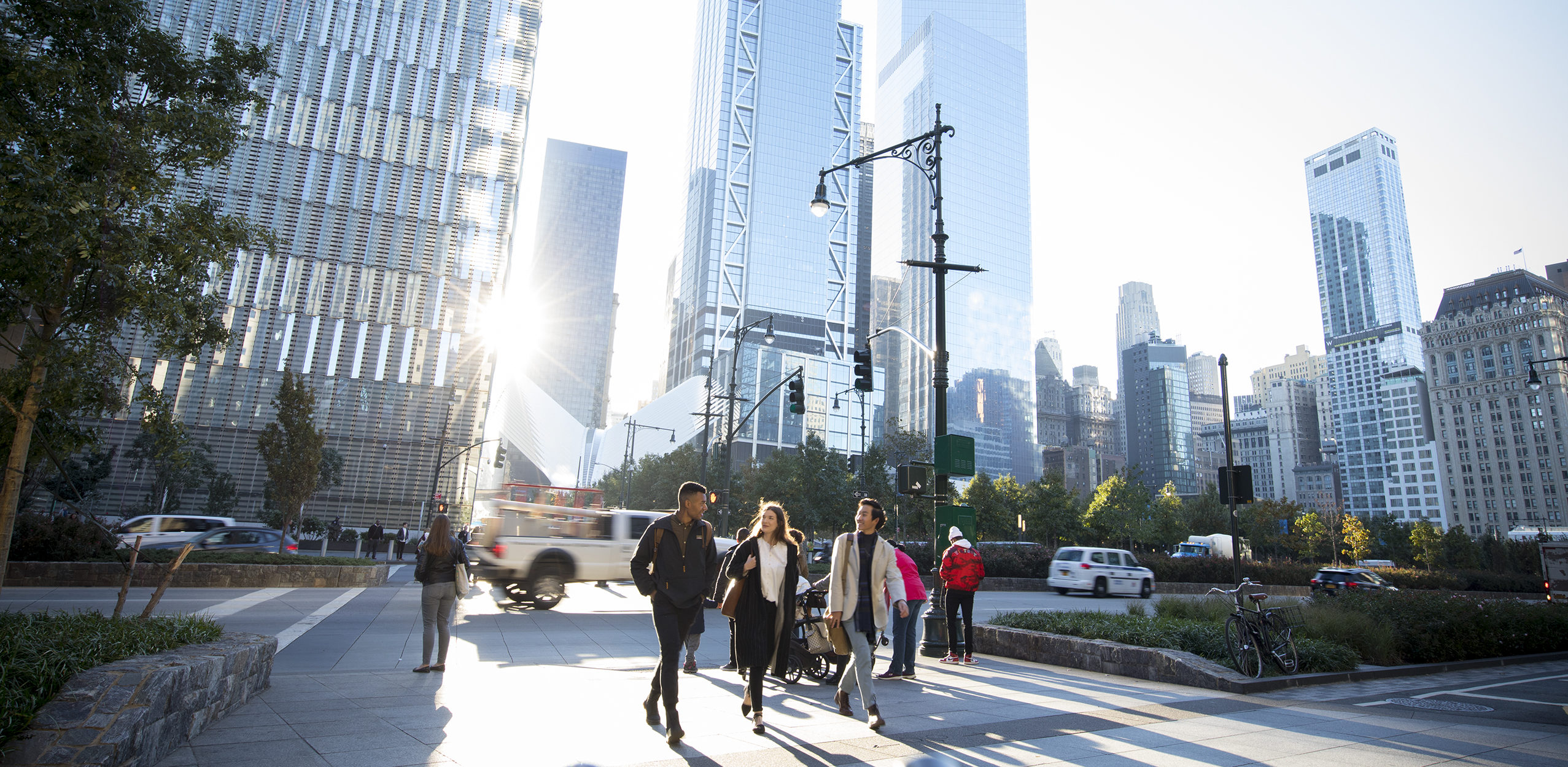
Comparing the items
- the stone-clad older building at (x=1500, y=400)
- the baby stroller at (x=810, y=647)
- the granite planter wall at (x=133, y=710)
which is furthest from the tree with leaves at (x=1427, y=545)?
the granite planter wall at (x=133, y=710)

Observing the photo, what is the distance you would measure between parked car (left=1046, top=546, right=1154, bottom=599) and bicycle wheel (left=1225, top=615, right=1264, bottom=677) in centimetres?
1674

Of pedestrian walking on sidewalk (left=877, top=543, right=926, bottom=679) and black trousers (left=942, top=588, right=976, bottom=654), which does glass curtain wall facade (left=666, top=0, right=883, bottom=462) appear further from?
pedestrian walking on sidewalk (left=877, top=543, right=926, bottom=679)

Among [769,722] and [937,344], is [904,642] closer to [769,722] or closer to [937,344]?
[769,722]

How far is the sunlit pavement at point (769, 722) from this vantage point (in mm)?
4836

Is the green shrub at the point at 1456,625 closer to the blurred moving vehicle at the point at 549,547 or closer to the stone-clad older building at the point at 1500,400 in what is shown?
the blurred moving vehicle at the point at 549,547

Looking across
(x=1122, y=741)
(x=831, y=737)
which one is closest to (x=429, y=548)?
(x=831, y=737)

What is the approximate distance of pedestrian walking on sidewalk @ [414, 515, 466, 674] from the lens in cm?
781

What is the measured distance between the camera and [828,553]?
98.6 ft

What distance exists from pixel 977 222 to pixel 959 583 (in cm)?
13600

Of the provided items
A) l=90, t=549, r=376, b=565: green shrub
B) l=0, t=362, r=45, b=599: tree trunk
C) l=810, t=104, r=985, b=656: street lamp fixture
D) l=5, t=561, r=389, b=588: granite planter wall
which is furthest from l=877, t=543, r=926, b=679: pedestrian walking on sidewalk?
l=90, t=549, r=376, b=565: green shrub

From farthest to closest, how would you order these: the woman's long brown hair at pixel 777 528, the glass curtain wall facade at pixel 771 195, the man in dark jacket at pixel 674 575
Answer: the glass curtain wall facade at pixel 771 195 → the woman's long brown hair at pixel 777 528 → the man in dark jacket at pixel 674 575

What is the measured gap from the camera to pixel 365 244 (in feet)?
223

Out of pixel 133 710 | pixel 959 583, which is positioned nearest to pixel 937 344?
pixel 959 583

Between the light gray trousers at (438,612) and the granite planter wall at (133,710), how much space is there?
2274mm
